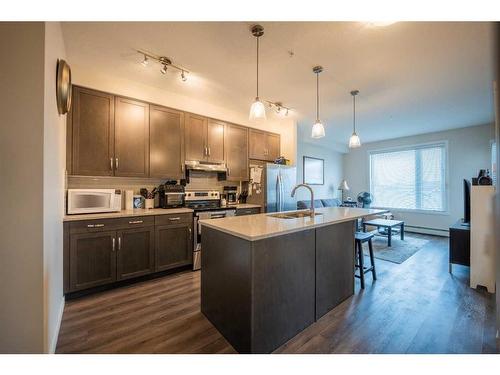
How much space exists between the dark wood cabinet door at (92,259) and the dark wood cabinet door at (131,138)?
2.71ft

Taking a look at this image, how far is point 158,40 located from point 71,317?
2.66 metres

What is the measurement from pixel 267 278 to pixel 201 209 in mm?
1885

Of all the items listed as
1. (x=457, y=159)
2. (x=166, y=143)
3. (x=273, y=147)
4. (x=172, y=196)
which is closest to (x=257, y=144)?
(x=273, y=147)

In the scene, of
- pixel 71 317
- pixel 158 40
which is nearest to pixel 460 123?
pixel 158 40

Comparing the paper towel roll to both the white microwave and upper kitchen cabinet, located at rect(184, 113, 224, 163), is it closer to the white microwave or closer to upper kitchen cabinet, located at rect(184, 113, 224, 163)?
the white microwave

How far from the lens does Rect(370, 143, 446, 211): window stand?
17.1ft

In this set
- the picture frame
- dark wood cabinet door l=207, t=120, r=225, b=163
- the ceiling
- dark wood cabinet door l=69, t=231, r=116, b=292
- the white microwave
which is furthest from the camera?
the picture frame

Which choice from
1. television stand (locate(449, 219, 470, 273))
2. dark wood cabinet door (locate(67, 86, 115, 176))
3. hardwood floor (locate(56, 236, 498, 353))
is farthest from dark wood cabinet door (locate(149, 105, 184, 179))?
television stand (locate(449, 219, 470, 273))

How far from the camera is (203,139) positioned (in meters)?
3.44

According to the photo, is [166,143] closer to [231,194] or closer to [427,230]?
[231,194]

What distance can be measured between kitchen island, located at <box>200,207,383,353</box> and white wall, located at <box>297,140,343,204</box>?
3.72m
